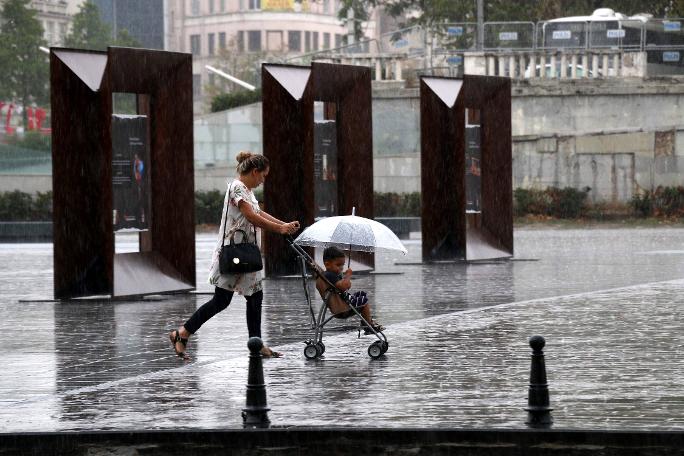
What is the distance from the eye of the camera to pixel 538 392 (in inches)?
341

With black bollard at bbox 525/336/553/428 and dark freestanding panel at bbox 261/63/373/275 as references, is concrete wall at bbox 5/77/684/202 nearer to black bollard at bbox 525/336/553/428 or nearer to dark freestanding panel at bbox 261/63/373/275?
dark freestanding panel at bbox 261/63/373/275

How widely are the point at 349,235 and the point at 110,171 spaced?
20.3 ft

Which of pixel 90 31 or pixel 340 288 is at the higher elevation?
pixel 90 31

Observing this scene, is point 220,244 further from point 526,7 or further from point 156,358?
point 526,7

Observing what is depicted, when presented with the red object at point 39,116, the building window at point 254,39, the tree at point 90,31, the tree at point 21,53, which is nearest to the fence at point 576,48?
the tree at point 21,53

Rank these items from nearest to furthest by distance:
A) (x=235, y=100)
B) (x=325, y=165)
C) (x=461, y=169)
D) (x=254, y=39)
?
(x=325, y=165) < (x=461, y=169) < (x=235, y=100) < (x=254, y=39)

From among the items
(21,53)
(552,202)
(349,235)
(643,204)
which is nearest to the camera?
(349,235)

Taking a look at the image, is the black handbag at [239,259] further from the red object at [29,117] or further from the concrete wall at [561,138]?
the red object at [29,117]

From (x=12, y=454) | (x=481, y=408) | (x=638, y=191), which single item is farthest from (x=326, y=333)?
(x=638, y=191)

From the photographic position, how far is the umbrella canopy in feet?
39.6

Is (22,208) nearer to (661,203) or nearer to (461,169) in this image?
(661,203)

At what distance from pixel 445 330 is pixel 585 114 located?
28.2m

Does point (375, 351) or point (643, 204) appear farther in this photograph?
point (643, 204)

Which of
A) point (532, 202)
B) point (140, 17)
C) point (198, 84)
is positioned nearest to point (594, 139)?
point (532, 202)
